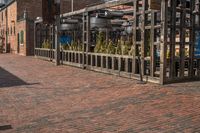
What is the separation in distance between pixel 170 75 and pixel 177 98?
2.78m

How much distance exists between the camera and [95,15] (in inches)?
677

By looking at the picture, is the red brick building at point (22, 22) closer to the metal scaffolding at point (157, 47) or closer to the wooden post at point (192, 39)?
the metal scaffolding at point (157, 47)

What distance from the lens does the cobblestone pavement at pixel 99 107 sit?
6.44m

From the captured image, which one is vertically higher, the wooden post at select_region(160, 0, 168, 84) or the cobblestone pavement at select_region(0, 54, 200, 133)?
the wooden post at select_region(160, 0, 168, 84)

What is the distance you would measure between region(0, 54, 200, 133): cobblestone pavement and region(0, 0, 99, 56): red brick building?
22.9m

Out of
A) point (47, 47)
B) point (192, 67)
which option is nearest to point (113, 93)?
point (192, 67)

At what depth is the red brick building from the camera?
3447 cm

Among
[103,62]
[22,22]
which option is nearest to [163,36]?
[103,62]

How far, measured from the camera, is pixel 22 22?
35.5 m

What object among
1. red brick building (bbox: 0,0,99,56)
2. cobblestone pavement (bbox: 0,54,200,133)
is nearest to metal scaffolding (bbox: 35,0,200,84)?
cobblestone pavement (bbox: 0,54,200,133)

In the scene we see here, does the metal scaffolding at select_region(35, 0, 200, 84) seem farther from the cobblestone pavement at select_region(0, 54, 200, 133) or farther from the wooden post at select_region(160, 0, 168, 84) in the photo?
the cobblestone pavement at select_region(0, 54, 200, 133)

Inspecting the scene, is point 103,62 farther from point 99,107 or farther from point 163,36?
point 99,107

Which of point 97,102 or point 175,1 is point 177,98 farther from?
point 175,1

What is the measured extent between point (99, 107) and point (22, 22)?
29.1 meters
